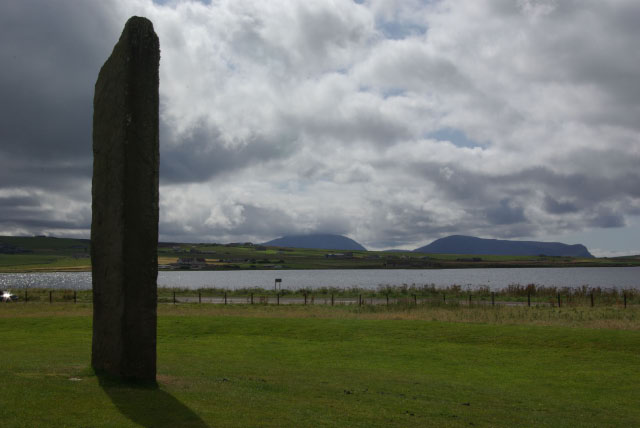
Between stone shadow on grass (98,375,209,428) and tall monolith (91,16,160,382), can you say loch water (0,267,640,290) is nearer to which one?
tall monolith (91,16,160,382)

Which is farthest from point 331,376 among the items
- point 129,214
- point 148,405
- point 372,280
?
point 372,280

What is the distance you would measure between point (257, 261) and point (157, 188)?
177 metres

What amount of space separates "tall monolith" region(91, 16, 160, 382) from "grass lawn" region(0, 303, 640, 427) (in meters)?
0.82

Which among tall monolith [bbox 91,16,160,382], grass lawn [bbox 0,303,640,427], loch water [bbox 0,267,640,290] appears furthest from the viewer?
loch water [bbox 0,267,640,290]

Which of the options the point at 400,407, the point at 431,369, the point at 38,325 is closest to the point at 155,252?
the point at 400,407

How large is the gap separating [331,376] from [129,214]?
7186mm

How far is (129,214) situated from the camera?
1074 centimetres

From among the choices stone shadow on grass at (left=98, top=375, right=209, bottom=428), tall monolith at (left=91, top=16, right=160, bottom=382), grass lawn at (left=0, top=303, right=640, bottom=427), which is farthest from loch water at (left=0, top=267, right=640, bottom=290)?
stone shadow on grass at (left=98, top=375, right=209, bottom=428)

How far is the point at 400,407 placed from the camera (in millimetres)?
10664

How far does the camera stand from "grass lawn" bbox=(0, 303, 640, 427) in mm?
9055

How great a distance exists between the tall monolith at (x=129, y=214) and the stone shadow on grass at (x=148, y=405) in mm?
333

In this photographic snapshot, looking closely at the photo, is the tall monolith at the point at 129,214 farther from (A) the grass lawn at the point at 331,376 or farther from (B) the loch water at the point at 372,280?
(B) the loch water at the point at 372,280

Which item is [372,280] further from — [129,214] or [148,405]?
[148,405]

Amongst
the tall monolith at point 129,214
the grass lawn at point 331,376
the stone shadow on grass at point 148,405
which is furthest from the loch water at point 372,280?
the stone shadow on grass at point 148,405
